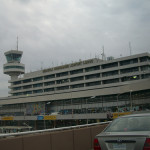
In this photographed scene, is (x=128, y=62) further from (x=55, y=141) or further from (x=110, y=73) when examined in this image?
(x=55, y=141)

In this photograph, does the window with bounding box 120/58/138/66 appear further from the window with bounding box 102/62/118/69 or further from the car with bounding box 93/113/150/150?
the car with bounding box 93/113/150/150

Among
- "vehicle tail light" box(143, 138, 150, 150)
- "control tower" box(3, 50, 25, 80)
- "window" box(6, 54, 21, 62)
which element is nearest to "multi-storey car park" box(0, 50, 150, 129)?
"control tower" box(3, 50, 25, 80)

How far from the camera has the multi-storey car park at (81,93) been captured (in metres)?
56.2

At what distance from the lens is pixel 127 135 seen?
538 cm

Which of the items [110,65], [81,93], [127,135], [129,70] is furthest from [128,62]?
[127,135]

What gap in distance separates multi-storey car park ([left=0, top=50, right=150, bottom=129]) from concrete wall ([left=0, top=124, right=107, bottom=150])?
3693 centimetres

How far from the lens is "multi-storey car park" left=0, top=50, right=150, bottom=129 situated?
185 feet

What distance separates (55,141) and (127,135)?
3279 mm

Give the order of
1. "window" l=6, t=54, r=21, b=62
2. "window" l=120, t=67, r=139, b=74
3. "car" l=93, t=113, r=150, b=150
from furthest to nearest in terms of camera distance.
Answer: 1. "window" l=6, t=54, r=21, b=62
2. "window" l=120, t=67, r=139, b=74
3. "car" l=93, t=113, r=150, b=150

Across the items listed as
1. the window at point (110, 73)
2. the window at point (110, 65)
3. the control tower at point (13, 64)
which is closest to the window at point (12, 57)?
the control tower at point (13, 64)

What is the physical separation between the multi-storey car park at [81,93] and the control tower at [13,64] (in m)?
7.71

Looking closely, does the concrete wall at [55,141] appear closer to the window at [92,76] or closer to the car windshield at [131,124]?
the car windshield at [131,124]

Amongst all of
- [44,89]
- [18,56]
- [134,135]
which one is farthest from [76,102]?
[134,135]

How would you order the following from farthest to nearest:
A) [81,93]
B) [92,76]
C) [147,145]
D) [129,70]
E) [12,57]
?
[12,57]
[92,76]
[129,70]
[81,93]
[147,145]
